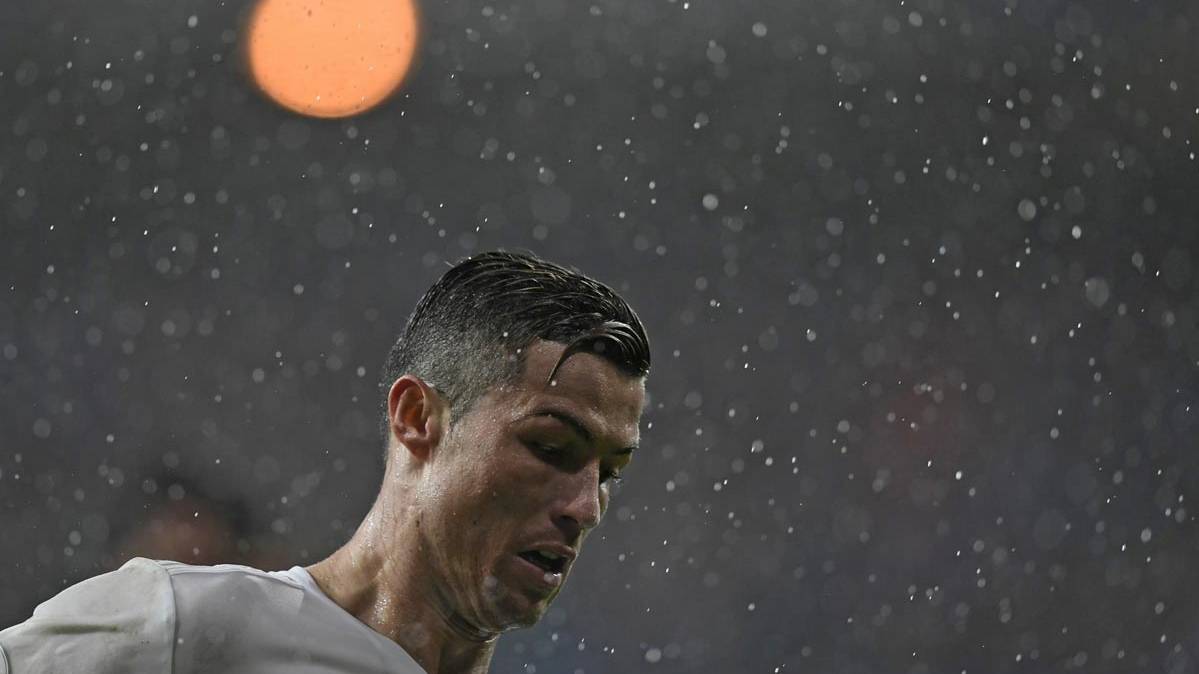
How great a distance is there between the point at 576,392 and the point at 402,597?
0.42m

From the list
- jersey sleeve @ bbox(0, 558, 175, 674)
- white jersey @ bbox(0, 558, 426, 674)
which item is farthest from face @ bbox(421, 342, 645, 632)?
jersey sleeve @ bbox(0, 558, 175, 674)

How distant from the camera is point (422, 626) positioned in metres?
2.32

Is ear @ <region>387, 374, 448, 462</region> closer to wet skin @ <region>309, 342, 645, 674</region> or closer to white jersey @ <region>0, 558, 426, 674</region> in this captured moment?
wet skin @ <region>309, 342, 645, 674</region>

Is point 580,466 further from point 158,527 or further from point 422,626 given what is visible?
point 158,527

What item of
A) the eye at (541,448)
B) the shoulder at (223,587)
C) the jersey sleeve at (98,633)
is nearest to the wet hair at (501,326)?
the eye at (541,448)

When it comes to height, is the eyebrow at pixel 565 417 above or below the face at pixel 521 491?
above

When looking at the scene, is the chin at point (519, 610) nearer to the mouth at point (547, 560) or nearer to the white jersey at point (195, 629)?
the mouth at point (547, 560)

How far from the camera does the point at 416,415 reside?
241cm

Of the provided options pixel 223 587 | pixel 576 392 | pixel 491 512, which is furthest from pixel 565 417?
pixel 223 587

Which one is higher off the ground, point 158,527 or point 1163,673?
point 158,527

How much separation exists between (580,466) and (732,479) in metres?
10.2

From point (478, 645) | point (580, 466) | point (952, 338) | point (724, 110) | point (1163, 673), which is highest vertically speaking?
point (580, 466)

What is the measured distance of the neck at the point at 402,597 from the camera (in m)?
2.30

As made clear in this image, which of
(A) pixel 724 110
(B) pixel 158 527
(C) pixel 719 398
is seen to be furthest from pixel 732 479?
(B) pixel 158 527
